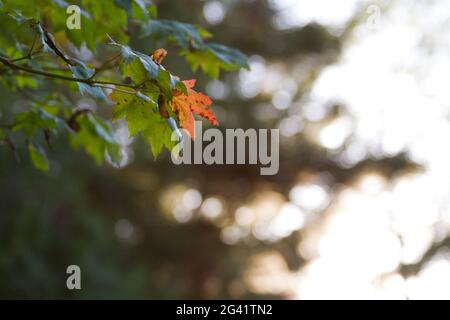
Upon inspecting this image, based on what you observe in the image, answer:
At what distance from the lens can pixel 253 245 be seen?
8.42 metres

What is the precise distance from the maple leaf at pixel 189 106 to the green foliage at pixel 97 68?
0.03m

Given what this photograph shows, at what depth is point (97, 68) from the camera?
1.85 m

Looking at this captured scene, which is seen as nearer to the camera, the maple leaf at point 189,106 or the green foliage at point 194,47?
the maple leaf at point 189,106

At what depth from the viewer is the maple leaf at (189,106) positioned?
1.43 meters

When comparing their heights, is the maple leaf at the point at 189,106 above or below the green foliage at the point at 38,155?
below

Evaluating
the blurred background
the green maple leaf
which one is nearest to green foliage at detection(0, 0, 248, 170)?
the green maple leaf

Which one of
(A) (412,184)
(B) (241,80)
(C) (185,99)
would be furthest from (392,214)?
(C) (185,99)

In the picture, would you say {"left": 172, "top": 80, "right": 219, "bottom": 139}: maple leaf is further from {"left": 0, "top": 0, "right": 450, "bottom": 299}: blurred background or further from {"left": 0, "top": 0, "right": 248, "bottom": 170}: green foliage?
{"left": 0, "top": 0, "right": 450, "bottom": 299}: blurred background

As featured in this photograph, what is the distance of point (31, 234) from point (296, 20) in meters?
4.22

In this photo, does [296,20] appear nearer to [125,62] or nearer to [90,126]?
[90,126]

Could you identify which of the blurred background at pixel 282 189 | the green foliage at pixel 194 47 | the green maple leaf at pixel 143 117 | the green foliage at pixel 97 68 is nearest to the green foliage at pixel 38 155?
the green foliage at pixel 97 68

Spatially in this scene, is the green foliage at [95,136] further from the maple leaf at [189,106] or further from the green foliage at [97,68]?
the maple leaf at [189,106]

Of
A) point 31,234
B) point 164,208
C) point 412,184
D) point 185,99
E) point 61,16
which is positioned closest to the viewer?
point 185,99

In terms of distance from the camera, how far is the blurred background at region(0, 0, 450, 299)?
7.68m
